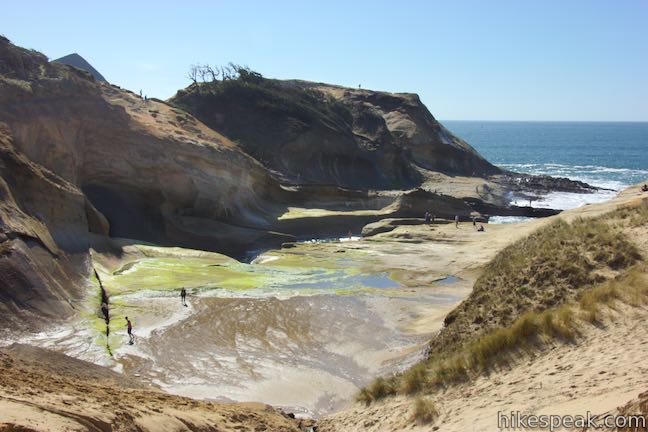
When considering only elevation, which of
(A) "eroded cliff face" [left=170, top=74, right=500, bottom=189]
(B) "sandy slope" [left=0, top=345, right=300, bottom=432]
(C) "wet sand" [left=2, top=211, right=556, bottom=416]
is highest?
(A) "eroded cliff face" [left=170, top=74, right=500, bottom=189]

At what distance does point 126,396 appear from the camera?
10.4m

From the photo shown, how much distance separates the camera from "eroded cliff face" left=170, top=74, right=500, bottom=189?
59.1 metres

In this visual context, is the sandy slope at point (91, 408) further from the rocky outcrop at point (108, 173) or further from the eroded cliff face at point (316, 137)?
the eroded cliff face at point (316, 137)

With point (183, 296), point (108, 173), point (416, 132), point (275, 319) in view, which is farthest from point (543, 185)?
Result: point (183, 296)

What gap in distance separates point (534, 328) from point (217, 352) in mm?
10277

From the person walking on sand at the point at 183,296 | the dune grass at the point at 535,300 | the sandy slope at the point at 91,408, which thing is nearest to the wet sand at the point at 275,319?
the person walking on sand at the point at 183,296

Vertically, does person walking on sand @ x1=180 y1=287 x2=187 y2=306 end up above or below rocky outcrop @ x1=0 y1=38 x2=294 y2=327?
below

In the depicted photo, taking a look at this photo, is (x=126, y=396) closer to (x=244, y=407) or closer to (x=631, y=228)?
(x=244, y=407)

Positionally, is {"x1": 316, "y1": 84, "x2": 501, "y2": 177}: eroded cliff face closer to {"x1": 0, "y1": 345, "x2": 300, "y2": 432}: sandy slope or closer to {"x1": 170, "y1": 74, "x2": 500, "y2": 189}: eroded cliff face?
{"x1": 170, "y1": 74, "x2": 500, "y2": 189}: eroded cliff face

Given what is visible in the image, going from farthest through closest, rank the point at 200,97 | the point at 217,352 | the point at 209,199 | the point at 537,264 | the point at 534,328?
the point at 200,97 < the point at 209,199 < the point at 217,352 < the point at 537,264 < the point at 534,328

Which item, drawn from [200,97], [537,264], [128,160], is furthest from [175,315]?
[200,97]

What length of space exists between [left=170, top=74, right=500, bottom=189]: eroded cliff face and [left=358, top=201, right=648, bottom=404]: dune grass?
4083cm

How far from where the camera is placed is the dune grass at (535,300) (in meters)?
9.84

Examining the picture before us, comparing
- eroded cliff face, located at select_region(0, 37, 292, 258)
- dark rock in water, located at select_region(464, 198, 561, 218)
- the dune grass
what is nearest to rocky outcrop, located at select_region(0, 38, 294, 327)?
eroded cliff face, located at select_region(0, 37, 292, 258)
